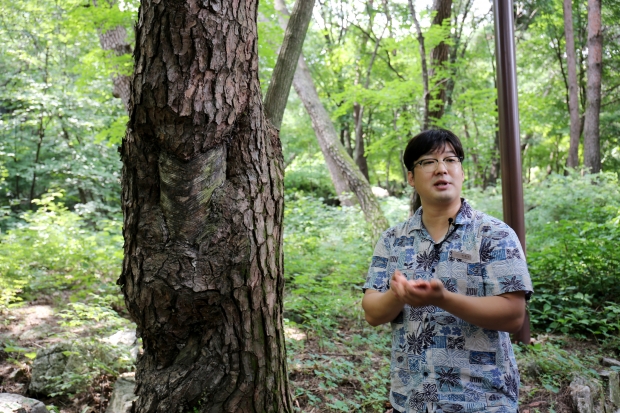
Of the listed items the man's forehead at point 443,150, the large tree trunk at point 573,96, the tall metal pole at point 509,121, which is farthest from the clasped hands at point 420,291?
the large tree trunk at point 573,96

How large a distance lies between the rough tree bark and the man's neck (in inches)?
236

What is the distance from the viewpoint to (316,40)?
18.0 metres

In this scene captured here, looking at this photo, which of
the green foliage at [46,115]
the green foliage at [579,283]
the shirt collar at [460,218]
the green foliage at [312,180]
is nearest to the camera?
the shirt collar at [460,218]

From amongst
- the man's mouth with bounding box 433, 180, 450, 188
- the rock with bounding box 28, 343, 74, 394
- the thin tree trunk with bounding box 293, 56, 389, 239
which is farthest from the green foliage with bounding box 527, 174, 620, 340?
the rock with bounding box 28, 343, 74, 394

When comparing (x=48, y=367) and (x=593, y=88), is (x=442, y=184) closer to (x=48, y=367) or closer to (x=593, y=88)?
(x=48, y=367)

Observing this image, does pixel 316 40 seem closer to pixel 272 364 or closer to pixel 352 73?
pixel 352 73

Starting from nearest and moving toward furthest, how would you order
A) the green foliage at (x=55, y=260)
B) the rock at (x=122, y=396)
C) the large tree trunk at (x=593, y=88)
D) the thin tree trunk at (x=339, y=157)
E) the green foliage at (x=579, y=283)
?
the rock at (x=122, y=396) < the green foliage at (x=579, y=283) < the green foliage at (x=55, y=260) < the thin tree trunk at (x=339, y=157) < the large tree trunk at (x=593, y=88)

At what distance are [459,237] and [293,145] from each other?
1781 centimetres

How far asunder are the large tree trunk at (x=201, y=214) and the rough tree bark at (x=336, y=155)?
5697mm

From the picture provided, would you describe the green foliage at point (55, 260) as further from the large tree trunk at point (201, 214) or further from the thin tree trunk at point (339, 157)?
the thin tree trunk at point (339, 157)

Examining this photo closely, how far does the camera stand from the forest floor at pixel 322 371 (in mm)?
3324

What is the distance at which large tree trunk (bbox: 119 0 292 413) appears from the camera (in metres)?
2.01

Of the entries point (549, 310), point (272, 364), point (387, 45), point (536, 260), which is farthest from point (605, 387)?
point (387, 45)

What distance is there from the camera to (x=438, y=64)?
7.32 metres
